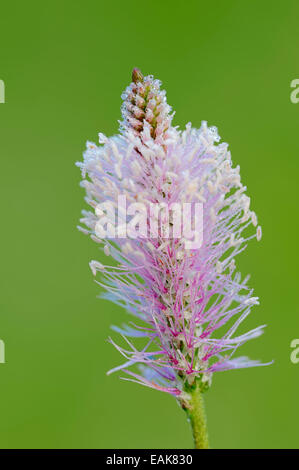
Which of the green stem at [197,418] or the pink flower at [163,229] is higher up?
the pink flower at [163,229]

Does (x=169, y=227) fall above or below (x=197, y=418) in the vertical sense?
above

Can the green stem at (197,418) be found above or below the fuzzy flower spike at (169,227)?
below

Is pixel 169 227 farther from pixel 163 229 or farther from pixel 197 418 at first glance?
pixel 197 418

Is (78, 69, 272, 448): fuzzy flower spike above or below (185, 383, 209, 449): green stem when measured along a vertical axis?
above

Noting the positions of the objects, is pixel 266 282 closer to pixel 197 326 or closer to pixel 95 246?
pixel 95 246

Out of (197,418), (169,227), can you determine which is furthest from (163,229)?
(197,418)

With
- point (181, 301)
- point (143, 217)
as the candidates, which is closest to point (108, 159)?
point (143, 217)
